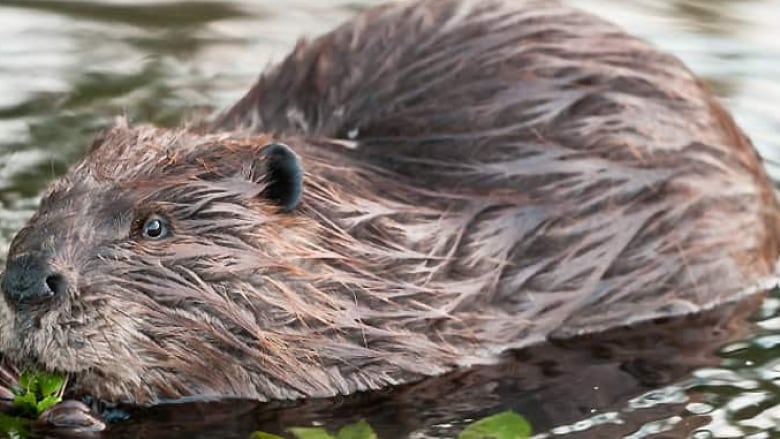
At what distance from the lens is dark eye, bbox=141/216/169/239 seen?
Result: 534 cm

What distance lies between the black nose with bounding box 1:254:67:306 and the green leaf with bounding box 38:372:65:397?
271 mm

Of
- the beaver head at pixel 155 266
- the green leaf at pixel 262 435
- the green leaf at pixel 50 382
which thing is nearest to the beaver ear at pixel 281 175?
the beaver head at pixel 155 266

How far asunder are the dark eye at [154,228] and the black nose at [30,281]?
0.98 ft

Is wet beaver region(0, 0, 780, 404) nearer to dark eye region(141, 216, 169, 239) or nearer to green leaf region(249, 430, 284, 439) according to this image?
dark eye region(141, 216, 169, 239)

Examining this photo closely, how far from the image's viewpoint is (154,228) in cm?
535

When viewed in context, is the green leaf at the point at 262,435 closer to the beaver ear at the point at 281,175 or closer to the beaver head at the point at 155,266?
the beaver head at the point at 155,266

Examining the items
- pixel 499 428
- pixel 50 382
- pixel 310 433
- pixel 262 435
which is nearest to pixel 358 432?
pixel 310 433

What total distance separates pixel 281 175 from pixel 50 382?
820 mm

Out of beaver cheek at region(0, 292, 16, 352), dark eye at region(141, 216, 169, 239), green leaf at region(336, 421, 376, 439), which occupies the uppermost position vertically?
dark eye at region(141, 216, 169, 239)

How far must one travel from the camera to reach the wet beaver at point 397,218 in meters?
5.30

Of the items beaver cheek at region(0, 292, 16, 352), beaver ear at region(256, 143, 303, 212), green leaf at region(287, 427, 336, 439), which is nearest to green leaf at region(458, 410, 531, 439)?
green leaf at region(287, 427, 336, 439)

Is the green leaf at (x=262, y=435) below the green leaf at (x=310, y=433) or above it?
below

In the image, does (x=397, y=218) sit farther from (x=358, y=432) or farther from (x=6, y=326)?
(x=6, y=326)

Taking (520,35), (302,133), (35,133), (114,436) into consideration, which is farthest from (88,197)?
(35,133)
